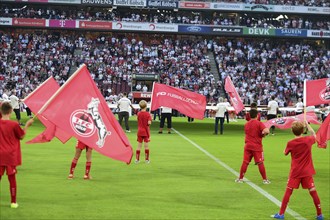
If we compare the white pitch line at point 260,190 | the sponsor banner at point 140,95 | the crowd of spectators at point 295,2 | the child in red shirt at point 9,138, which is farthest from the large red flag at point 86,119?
the crowd of spectators at point 295,2

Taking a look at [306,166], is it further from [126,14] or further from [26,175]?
[126,14]

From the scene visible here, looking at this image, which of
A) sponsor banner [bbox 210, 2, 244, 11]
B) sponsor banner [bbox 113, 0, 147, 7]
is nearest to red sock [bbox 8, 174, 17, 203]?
sponsor banner [bbox 113, 0, 147, 7]

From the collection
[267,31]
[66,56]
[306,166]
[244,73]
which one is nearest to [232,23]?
[267,31]

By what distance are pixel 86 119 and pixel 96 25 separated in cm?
5392

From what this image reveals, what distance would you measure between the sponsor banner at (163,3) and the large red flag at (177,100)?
37.1 meters

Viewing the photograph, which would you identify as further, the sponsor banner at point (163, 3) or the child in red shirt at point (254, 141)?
the sponsor banner at point (163, 3)

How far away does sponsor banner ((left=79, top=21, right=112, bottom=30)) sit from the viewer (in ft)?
209

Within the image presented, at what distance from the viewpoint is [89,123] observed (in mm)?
10773

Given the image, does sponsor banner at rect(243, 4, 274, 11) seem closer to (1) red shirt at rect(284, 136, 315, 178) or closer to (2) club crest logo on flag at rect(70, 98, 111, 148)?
(2) club crest logo on flag at rect(70, 98, 111, 148)

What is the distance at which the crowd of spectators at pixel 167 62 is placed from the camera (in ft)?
182

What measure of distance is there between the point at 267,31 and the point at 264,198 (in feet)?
Answer: 180

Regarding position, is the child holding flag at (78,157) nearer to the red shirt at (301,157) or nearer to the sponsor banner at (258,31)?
the red shirt at (301,157)

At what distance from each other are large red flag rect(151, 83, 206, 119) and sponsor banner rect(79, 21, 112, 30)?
3565 cm

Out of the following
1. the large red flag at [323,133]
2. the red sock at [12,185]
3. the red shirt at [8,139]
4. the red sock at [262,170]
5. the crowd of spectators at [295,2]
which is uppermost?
the crowd of spectators at [295,2]
